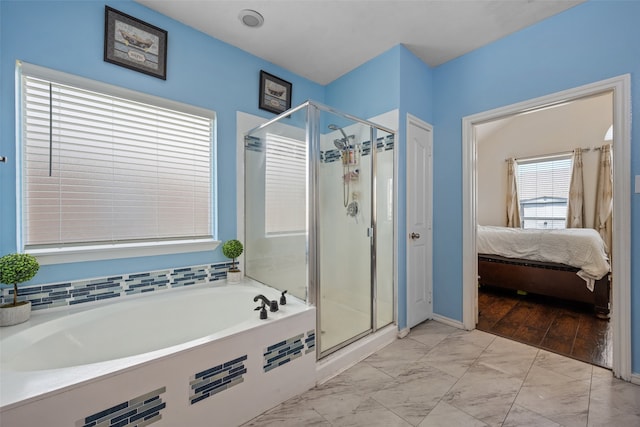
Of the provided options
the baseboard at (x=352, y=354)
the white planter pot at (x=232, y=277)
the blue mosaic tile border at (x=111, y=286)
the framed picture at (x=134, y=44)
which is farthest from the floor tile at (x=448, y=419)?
the framed picture at (x=134, y=44)

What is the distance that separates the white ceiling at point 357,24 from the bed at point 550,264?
2.05 m

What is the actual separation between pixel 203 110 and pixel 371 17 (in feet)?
4.97

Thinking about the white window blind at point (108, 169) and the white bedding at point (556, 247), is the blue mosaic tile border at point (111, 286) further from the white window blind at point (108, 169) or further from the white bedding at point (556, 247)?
the white bedding at point (556, 247)

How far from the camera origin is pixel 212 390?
50.7 inches

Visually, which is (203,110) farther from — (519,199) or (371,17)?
(519,199)

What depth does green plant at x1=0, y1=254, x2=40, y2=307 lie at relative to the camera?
1352mm

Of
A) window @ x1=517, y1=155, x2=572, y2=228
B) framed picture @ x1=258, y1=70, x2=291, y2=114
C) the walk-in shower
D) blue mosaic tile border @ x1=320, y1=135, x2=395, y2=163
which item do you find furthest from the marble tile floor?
window @ x1=517, y1=155, x2=572, y2=228

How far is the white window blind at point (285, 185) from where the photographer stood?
194 centimetres

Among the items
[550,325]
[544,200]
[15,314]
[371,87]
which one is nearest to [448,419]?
[550,325]

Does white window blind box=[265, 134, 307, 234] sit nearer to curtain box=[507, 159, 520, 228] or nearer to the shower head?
the shower head

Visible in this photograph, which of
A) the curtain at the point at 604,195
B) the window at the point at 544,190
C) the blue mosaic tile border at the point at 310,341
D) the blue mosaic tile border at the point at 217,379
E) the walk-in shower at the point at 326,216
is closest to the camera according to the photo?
the blue mosaic tile border at the point at 217,379

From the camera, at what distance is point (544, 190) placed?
5.08 m

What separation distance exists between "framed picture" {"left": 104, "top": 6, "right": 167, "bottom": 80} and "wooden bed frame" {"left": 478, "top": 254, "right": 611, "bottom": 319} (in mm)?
4146

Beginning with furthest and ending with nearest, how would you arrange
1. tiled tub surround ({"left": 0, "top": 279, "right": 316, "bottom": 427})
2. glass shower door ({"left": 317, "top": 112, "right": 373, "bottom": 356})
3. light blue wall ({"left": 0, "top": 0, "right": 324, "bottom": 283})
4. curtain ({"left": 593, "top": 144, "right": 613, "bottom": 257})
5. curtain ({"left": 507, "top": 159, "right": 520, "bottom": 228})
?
curtain ({"left": 507, "top": 159, "right": 520, "bottom": 228})
curtain ({"left": 593, "top": 144, "right": 613, "bottom": 257})
glass shower door ({"left": 317, "top": 112, "right": 373, "bottom": 356})
light blue wall ({"left": 0, "top": 0, "right": 324, "bottom": 283})
tiled tub surround ({"left": 0, "top": 279, "right": 316, "bottom": 427})
